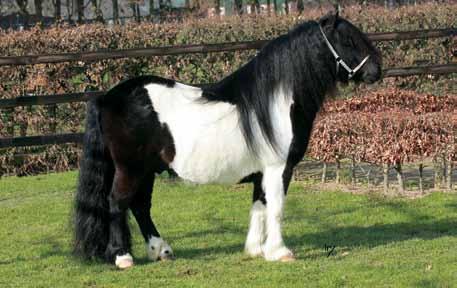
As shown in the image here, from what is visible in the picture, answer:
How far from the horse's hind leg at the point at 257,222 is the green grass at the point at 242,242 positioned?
137 millimetres

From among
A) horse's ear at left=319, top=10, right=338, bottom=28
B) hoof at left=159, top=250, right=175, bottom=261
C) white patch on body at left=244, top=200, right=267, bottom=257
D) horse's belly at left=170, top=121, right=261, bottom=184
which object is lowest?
hoof at left=159, top=250, right=175, bottom=261

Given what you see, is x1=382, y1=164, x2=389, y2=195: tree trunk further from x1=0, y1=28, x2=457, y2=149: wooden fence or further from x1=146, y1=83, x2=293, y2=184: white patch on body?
x1=146, y1=83, x2=293, y2=184: white patch on body

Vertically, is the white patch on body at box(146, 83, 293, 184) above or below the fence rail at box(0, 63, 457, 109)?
above

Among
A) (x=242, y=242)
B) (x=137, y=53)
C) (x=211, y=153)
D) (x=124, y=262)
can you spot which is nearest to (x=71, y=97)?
(x=137, y=53)

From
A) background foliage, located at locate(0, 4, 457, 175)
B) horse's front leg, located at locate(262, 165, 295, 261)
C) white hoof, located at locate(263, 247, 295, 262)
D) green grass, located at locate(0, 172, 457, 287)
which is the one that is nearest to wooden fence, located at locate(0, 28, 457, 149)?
green grass, located at locate(0, 172, 457, 287)

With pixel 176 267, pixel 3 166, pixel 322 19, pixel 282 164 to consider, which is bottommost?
pixel 3 166

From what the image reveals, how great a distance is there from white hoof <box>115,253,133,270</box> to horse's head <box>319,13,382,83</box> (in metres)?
2.22

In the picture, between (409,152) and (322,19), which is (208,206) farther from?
(322,19)

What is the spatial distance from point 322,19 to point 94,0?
24234mm

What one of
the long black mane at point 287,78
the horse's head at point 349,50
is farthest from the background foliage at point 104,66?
the long black mane at point 287,78

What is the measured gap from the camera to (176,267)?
7109 mm

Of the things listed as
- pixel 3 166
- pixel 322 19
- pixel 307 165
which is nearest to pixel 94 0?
pixel 3 166

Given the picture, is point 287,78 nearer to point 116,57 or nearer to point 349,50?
point 349,50

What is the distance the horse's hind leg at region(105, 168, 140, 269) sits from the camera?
23.7 ft
